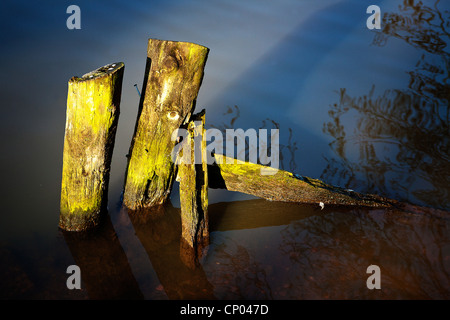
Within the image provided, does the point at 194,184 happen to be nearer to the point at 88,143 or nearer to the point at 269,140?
the point at 88,143

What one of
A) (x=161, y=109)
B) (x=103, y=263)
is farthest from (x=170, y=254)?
(x=161, y=109)

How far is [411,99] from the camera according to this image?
700 cm

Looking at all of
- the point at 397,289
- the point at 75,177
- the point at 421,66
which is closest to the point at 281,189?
the point at 397,289

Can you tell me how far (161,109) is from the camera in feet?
11.8

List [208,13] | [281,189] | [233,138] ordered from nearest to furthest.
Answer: [281,189], [233,138], [208,13]

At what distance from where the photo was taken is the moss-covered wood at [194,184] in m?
3.50

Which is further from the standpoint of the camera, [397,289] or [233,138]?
[233,138]

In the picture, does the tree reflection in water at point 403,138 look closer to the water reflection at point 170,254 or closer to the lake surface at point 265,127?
the lake surface at point 265,127

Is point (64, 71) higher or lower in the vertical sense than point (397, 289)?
higher

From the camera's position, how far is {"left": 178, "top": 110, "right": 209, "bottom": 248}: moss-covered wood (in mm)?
3496

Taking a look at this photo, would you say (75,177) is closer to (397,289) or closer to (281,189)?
(281,189)

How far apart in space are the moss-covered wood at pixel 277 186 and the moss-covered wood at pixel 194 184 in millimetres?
300

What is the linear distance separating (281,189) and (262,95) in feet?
10.7

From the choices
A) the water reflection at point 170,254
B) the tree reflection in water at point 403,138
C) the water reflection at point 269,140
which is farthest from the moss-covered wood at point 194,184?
the tree reflection in water at point 403,138
